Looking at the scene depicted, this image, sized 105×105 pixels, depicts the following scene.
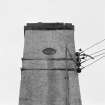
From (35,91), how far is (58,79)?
4.79 ft

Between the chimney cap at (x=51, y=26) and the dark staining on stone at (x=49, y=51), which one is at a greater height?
the chimney cap at (x=51, y=26)

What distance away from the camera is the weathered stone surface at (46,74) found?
2097 cm

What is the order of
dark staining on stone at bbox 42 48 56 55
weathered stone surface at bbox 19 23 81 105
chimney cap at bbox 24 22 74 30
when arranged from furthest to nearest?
chimney cap at bbox 24 22 74 30
dark staining on stone at bbox 42 48 56 55
weathered stone surface at bbox 19 23 81 105

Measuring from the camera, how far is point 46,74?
72.5ft

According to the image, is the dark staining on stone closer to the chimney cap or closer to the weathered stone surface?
the weathered stone surface

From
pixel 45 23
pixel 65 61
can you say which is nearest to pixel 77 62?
pixel 65 61

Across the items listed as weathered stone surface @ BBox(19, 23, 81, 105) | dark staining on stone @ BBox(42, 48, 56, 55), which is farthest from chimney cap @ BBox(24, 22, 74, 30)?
dark staining on stone @ BBox(42, 48, 56, 55)

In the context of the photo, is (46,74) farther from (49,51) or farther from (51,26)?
(51,26)

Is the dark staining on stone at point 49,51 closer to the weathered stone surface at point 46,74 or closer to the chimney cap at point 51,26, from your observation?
the weathered stone surface at point 46,74

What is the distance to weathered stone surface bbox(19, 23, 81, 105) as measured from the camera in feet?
68.8

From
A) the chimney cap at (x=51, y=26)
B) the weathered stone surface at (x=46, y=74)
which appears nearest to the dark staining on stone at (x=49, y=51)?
the weathered stone surface at (x=46, y=74)

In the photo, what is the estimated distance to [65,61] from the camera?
74.7ft

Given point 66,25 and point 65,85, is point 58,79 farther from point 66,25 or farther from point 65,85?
point 66,25

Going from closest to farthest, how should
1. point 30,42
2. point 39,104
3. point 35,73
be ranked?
point 39,104 → point 35,73 → point 30,42
